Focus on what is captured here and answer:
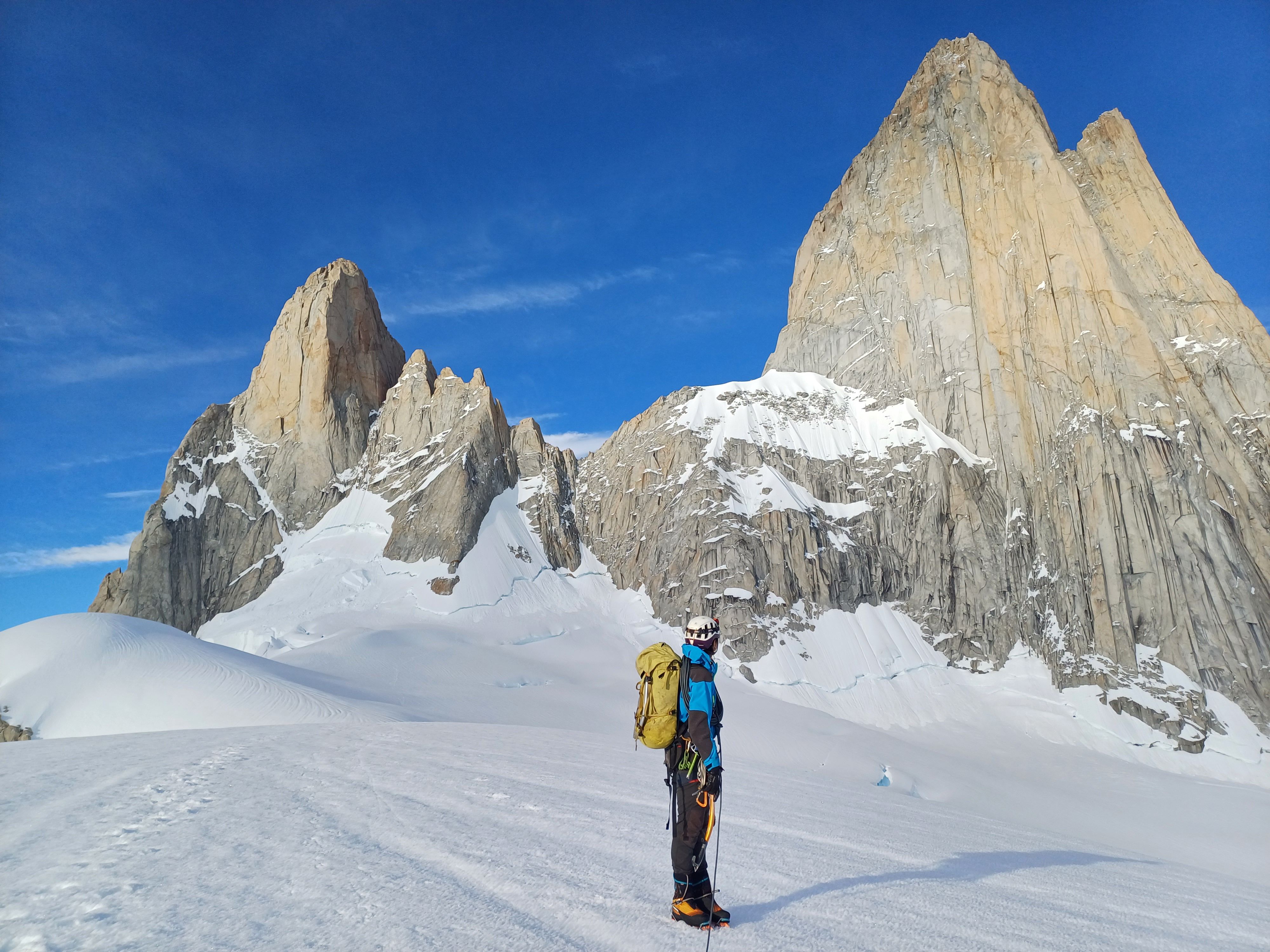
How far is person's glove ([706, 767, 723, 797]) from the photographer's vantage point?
4680mm

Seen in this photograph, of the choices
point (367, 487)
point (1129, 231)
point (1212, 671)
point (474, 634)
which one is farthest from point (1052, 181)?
point (367, 487)

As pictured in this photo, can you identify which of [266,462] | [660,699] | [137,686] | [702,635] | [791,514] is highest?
[266,462]

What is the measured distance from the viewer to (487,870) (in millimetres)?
4898

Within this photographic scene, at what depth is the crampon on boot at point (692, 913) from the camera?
4219 mm

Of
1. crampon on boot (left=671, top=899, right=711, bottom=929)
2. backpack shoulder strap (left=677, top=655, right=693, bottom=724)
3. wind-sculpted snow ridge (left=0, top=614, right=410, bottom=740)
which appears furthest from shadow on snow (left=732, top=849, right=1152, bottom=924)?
wind-sculpted snow ridge (left=0, top=614, right=410, bottom=740)

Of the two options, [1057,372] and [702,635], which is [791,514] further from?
[702,635]

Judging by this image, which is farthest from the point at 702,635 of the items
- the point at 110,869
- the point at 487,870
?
the point at 110,869

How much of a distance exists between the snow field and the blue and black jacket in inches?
39.3

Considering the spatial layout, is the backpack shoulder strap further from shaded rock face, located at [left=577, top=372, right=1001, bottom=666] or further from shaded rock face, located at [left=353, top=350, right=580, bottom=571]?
shaded rock face, located at [left=353, top=350, right=580, bottom=571]

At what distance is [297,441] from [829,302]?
5664 cm

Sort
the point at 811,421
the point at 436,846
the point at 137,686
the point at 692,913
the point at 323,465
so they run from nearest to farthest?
1. the point at 692,913
2. the point at 436,846
3. the point at 137,686
4. the point at 811,421
5. the point at 323,465

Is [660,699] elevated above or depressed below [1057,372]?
below

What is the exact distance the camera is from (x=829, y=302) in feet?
252

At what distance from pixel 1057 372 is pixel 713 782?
67553 millimetres
